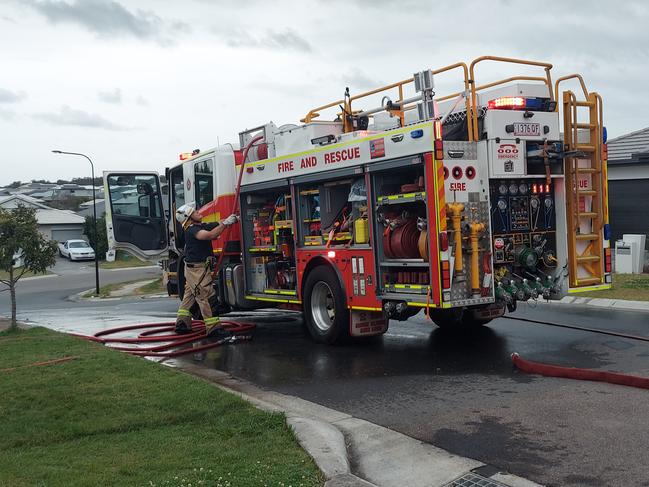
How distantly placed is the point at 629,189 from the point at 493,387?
14.7 m

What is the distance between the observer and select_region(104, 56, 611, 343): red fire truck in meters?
8.05

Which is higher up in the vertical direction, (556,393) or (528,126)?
(528,126)

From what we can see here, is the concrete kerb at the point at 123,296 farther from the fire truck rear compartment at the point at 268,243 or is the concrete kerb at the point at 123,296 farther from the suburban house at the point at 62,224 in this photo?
the suburban house at the point at 62,224

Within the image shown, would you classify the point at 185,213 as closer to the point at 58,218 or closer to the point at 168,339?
the point at 168,339

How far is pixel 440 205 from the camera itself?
308 inches

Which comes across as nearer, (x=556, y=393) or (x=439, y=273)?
(x=556, y=393)

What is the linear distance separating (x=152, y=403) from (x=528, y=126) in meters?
5.18

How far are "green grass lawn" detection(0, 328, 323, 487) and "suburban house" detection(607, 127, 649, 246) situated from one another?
607 inches

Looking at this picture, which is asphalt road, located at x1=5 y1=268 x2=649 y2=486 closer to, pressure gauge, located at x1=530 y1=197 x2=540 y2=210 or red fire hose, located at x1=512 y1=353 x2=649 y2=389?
red fire hose, located at x1=512 y1=353 x2=649 y2=389

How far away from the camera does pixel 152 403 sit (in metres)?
6.43

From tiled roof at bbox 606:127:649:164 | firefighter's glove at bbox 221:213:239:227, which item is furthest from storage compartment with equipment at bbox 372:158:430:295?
tiled roof at bbox 606:127:649:164

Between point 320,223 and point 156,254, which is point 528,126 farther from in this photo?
point 156,254

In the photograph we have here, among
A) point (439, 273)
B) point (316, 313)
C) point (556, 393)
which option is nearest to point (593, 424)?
point (556, 393)

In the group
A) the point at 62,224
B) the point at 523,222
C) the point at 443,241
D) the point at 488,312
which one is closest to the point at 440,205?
the point at 443,241
